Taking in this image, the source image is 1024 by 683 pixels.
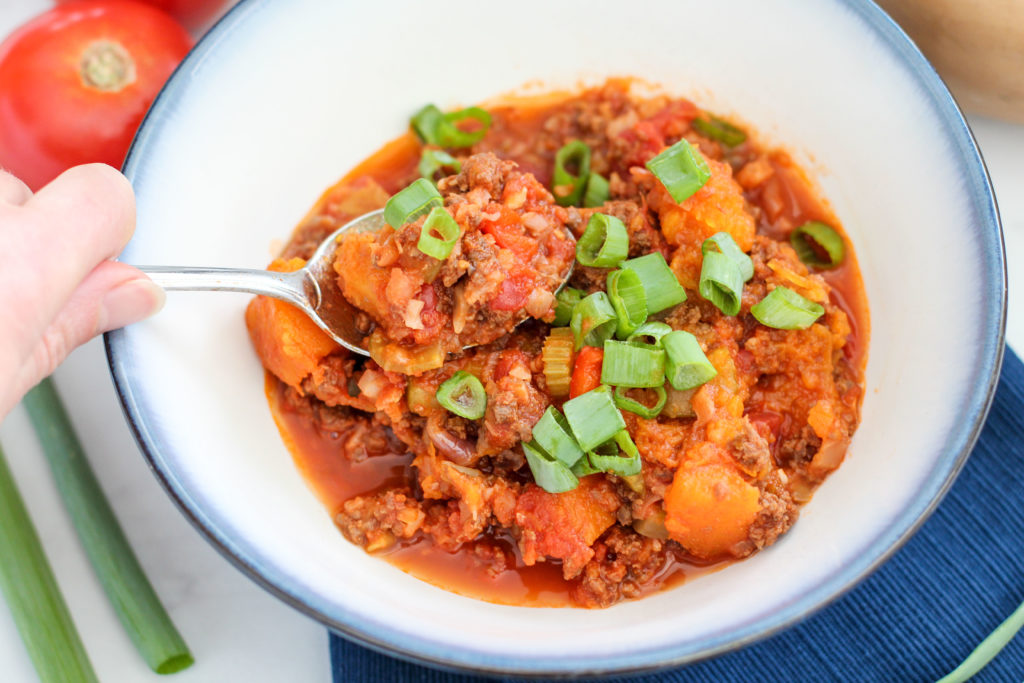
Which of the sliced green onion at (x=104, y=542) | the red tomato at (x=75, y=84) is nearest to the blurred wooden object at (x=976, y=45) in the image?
the red tomato at (x=75, y=84)

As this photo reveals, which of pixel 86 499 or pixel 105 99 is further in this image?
pixel 105 99

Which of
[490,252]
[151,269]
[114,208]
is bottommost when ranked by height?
[490,252]

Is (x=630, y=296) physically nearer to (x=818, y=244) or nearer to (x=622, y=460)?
(x=622, y=460)

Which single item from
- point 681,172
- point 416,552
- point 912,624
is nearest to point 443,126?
point 681,172

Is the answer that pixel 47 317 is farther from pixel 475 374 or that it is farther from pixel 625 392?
pixel 625 392

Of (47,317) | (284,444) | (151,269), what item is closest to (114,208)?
(151,269)

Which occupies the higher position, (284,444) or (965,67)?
(965,67)
